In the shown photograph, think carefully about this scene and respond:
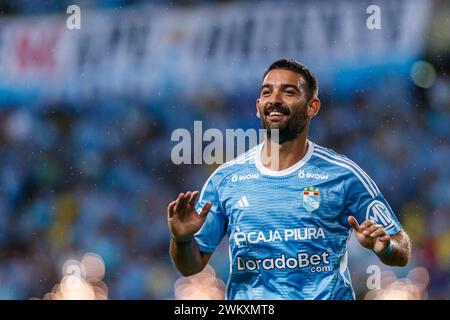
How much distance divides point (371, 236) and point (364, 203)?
0.60m

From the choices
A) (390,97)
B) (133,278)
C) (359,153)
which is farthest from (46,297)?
(390,97)

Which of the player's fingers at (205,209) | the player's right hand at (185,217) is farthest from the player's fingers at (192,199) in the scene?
the player's fingers at (205,209)

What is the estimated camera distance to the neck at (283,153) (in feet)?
16.3

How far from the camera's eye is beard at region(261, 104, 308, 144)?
4.86 meters

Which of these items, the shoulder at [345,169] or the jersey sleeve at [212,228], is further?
the jersey sleeve at [212,228]

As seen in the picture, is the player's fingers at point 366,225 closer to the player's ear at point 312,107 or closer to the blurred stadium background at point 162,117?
the player's ear at point 312,107

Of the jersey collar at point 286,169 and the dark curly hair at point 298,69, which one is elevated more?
the dark curly hair at point 298,69

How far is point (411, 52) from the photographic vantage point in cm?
1029

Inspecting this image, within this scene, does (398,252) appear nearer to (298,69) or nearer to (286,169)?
(286,169)

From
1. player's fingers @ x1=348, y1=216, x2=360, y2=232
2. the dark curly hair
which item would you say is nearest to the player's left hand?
player's fingers @ x1=348, y1=216, x2=360, y2=232

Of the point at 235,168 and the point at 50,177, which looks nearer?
the point at 235,168

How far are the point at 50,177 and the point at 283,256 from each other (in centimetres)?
717

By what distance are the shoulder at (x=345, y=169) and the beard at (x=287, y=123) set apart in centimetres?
21
